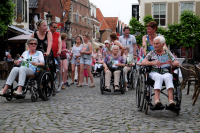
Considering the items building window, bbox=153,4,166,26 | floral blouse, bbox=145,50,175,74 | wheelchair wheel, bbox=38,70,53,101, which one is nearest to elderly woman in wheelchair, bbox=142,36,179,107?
floral blouse, bbox=145,50,175,74

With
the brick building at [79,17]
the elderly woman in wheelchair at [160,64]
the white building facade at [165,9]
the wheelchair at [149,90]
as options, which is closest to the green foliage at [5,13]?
the wheelchair at [149,90]

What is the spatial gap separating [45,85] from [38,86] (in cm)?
49

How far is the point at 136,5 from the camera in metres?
51.9

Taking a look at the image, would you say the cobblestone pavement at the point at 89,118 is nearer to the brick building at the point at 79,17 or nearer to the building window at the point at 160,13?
the building window at the point at 160,13

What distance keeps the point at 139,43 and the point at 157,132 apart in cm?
2693

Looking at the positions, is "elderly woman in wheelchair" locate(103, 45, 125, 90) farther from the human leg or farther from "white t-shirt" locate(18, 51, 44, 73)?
"white t-shirt" locate(18, 51, 44, 73)

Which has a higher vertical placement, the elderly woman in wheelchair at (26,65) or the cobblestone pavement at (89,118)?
the elderly woman in wheelchair at (26,65)

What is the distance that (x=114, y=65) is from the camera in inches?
403

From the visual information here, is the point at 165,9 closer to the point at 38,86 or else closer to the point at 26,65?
the point at 26,65

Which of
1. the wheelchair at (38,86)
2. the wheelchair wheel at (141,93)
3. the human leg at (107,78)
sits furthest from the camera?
the human leg at (107,78)

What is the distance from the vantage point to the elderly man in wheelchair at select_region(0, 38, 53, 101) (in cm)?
763

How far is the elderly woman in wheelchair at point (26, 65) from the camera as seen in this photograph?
7629 mm

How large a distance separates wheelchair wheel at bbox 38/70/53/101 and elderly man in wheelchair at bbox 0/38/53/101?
4 centimetres

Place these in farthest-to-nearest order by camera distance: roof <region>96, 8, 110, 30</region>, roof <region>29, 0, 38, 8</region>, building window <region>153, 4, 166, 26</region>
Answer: roof <region>96, 8, 110, 30</region>, roof <region>29, 0, 38, 8</region>, building window <region>153, 4, 166, 26</region>
